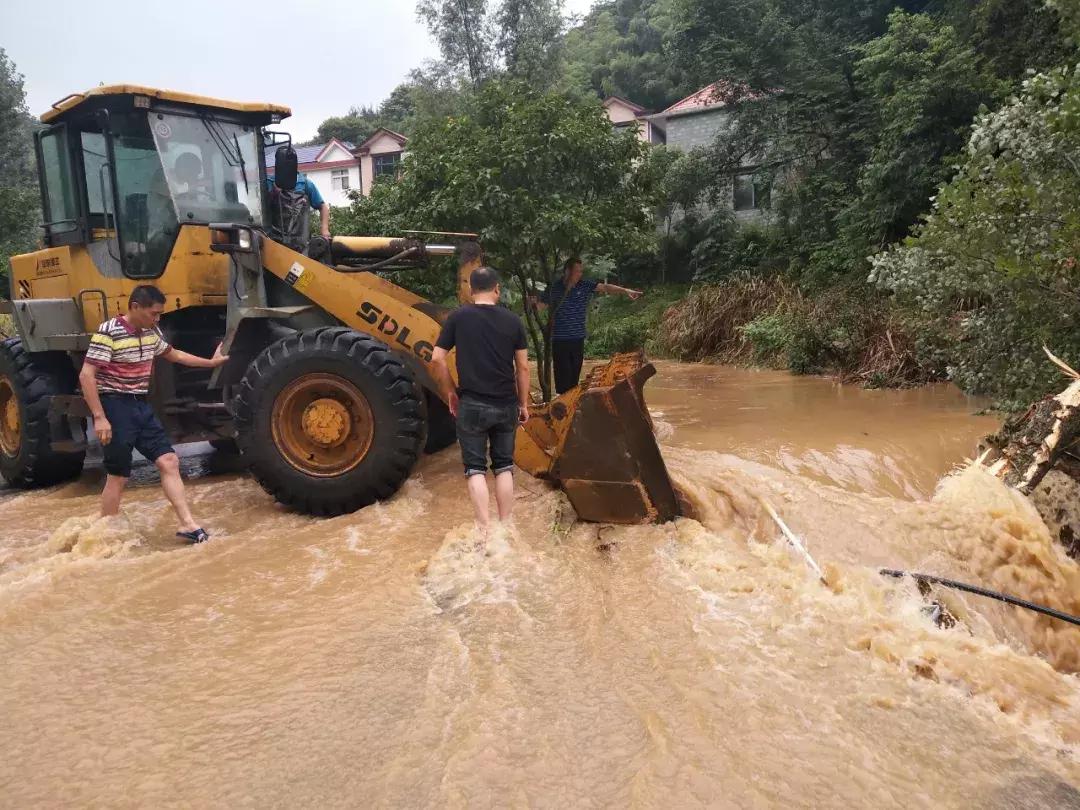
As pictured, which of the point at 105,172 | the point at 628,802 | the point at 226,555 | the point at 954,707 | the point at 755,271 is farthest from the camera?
the point at 755,271

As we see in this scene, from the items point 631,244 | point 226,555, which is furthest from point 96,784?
point 631,244

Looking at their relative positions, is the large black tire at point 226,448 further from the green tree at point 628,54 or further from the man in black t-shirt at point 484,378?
the green tree at point 628,54

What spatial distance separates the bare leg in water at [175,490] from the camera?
17.7ft

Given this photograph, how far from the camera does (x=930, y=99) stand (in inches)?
580

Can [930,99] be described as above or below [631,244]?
above

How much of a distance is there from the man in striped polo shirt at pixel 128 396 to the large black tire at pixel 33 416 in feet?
7.93

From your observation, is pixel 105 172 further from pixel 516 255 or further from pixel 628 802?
pixel 628 802

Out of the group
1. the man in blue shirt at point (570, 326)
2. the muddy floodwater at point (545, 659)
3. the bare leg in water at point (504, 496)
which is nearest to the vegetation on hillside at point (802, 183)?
the man in blue shirt at point (570, 326)

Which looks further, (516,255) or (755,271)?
(755,271)

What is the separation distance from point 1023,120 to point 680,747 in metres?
6.36

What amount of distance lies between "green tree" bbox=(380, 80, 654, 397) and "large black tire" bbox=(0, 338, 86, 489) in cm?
372

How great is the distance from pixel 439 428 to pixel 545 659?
13.0 ft

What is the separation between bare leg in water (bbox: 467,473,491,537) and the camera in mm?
4793

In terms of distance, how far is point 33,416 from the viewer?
23.8 ft
